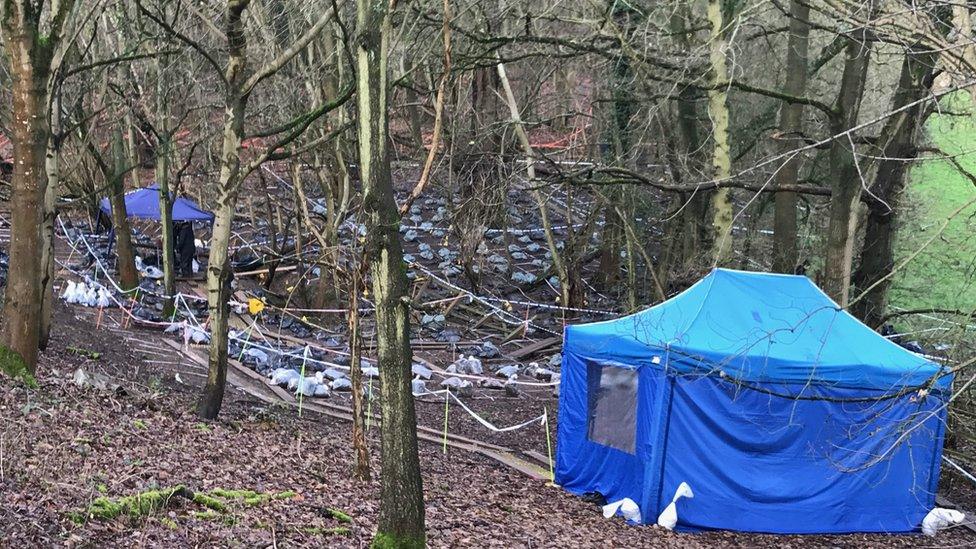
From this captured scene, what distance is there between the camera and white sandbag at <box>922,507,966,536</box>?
34.4 ft

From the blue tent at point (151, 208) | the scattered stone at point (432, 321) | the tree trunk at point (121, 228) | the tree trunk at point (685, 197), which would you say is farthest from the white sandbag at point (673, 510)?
the blue tent at point (151, 208)

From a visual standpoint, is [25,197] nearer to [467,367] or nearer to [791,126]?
[467,367]

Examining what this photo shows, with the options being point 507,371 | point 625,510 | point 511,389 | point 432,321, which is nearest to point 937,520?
point 625,510

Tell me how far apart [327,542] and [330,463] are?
9.27 feet

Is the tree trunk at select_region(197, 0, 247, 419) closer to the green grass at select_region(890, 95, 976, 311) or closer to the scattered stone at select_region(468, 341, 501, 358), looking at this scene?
the green grass at select_region(890, 95, 976, 311)

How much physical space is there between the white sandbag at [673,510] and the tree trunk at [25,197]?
647 centimetres

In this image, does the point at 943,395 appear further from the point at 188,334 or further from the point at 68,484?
the point at 188,334

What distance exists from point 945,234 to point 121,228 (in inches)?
600

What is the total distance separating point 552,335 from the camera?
20.8 meters

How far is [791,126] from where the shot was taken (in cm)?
1622

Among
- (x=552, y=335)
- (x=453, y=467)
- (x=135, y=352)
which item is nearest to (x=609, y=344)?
(x=453, y=467)

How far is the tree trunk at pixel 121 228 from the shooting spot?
18.5m

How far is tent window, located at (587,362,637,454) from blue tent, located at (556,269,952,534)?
0.05 feet

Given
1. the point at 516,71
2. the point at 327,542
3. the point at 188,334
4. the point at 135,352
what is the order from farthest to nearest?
1. the point at 516,71
2. the point at 188,334
3. the point at 135,352
4. the point at 327,542
